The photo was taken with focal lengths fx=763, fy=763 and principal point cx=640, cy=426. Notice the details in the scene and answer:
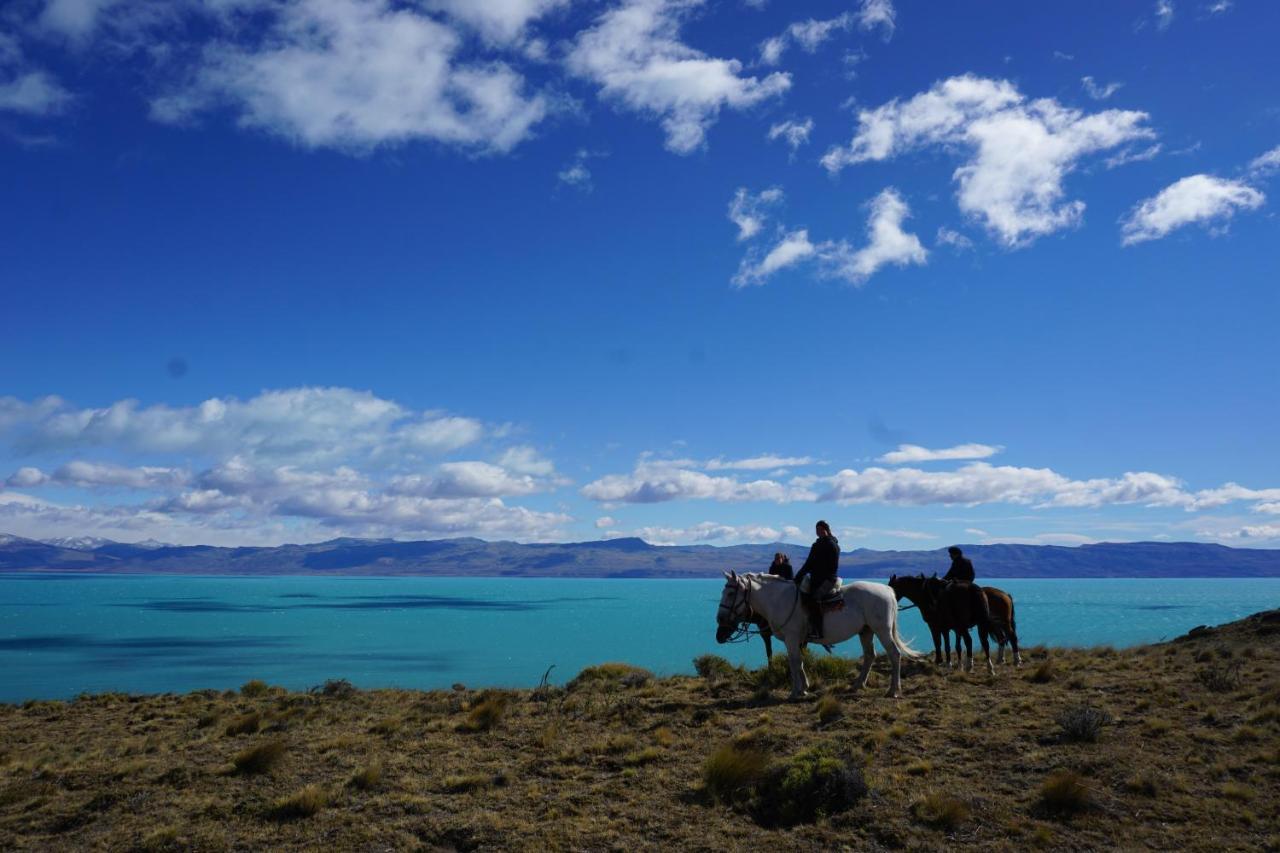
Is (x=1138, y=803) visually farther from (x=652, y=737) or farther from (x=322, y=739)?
(x=322, y=739)

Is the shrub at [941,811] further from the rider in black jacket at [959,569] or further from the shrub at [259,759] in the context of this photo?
the rider in black jacket at [959,569]

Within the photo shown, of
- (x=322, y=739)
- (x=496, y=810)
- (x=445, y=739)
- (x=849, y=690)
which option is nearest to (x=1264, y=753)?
(x=849, y=690)

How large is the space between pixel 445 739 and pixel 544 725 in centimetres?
172

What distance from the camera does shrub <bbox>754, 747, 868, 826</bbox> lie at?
28.8 feet

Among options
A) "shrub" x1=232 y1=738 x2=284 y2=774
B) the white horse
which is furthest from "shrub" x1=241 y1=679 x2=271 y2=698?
the white horse

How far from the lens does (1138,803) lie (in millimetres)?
8695

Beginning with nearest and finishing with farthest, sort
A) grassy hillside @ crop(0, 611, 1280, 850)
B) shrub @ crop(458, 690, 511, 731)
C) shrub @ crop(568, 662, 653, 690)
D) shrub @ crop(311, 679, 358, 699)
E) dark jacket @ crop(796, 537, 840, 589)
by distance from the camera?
grassy hillside @ crop(0, 611, 1280, 850) → shrub @ crop(458, 690, 511, 731) → dark jacket @ crop(796, 537, 840, 589) → shrub @ crop(568, 662, 653, 690) → shrub @ crop(311, 679, 358, 699)

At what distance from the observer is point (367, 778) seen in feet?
33.7

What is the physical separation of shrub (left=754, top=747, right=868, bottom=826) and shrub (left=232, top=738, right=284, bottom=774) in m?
7.09

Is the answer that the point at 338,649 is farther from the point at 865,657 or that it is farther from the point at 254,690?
the point at 865,657

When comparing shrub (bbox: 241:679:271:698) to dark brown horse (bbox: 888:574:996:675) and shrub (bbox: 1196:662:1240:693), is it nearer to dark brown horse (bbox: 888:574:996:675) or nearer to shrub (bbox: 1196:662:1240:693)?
dark brown horse (bbox: 888:574:996:675)

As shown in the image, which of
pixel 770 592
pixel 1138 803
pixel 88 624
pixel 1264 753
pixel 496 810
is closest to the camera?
pixel 1138 803

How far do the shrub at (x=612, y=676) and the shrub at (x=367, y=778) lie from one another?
7931 millimetres

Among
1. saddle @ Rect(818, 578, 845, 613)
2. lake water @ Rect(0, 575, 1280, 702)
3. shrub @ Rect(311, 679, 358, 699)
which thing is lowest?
lake water @ Rect(0, 575, 1280, 702)
